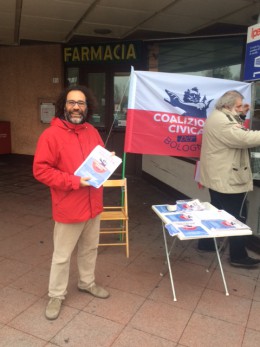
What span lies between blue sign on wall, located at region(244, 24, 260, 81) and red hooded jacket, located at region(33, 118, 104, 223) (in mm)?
2181

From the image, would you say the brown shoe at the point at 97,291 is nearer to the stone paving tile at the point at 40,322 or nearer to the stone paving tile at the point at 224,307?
the stone paving tile at the point at 40,322

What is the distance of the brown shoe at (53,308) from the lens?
2719 mm

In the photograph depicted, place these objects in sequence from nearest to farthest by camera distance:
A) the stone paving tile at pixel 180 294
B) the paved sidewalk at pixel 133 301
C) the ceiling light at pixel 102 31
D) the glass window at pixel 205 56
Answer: the paved sidewalk at pixel 133 301
the stone paving tile at pixel 180 294
the glass window at pixel 205 56
the ceiling light at pixel 102 31

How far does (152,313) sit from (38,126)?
7039 mm

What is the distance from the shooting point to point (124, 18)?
17.4ft

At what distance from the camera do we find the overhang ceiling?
14.9 feet

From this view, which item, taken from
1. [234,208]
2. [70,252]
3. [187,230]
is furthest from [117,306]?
[234,208]

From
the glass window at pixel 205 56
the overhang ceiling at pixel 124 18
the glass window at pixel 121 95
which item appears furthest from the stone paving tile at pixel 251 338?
the glass window at pixel 121 95

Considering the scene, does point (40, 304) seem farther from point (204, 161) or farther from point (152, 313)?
point (204, 161)

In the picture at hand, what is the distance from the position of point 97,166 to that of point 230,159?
146cm

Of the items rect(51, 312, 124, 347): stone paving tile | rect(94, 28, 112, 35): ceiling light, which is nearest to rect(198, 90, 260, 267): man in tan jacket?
rect(51, 312, 124, 347): stone paving tile

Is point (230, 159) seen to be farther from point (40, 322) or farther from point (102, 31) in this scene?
point (102, 31)

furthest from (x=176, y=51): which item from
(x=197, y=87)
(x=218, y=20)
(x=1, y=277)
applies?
(x=1, y=277)

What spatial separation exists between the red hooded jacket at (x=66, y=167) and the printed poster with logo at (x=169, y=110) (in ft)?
3.37
